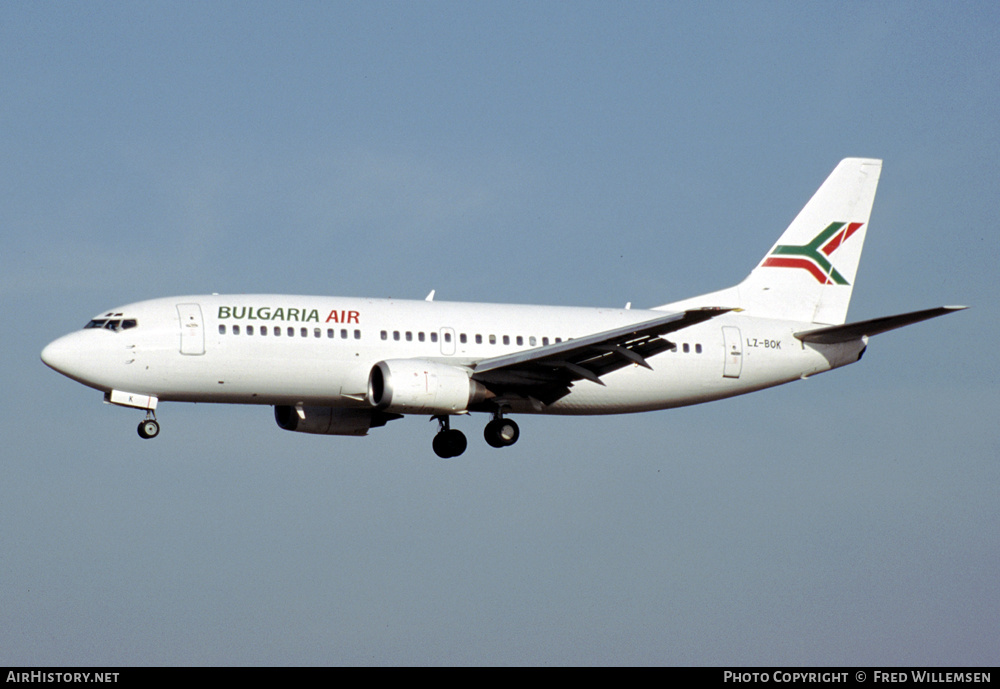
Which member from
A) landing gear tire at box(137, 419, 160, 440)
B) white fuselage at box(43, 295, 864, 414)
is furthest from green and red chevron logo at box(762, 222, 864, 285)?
landing gear tire at box(137, 419, 160, 440)

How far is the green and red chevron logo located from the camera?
5622cm

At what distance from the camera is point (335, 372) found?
154 feet

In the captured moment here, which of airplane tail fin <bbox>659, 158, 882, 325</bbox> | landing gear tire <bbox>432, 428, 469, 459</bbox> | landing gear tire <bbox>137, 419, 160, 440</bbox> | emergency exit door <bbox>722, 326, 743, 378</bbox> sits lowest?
landing gear tire <bbox>137, 419, 160, 440</bbox>

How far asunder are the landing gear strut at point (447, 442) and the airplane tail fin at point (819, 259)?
897 cm

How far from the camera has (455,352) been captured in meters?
48.8

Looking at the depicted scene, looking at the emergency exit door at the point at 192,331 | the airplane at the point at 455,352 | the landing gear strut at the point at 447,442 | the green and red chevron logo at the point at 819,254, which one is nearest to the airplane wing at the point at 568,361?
the airplane at the point at 455,352

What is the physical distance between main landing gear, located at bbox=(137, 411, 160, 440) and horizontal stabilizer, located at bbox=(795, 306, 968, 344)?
2147cm

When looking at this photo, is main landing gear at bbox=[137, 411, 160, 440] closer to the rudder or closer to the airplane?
the airplane

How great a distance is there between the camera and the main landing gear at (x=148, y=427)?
46344 millimetres

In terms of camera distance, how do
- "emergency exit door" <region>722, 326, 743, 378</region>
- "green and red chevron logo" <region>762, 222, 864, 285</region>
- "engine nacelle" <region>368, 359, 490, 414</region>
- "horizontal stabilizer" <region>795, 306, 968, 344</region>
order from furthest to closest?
"green and red chevron logo" <region>762, 222, 864, 285</region> → "emergency exit door" <region>722, 326, 743, 378</region> → "horizontal stabilizer" <region>795, 306, 968, 344</region> → "engine nacelle" <region>368, 359, 490, 414</region>

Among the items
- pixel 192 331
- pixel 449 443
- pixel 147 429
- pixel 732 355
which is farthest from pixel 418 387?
pixel 732 355

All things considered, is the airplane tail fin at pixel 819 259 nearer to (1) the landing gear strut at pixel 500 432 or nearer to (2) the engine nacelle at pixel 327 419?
(1) the landing gear strut at pixel 500 432

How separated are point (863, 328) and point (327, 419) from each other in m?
17.5

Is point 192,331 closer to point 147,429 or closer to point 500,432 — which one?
point 147,429
